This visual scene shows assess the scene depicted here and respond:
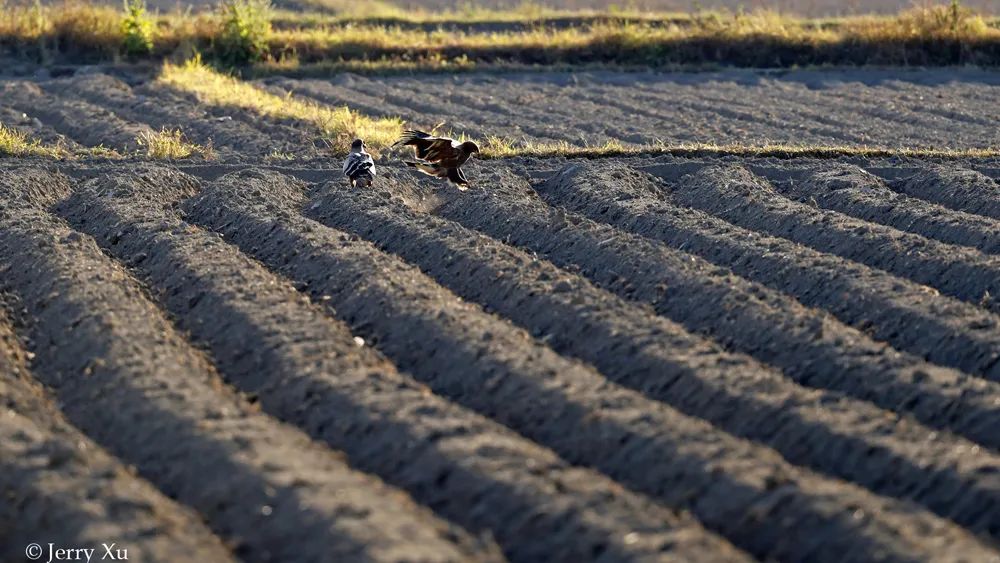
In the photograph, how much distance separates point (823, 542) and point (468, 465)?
1.44 meters

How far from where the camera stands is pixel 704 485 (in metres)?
5.82

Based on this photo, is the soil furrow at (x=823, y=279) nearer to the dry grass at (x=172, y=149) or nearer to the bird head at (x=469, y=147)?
the bird head at (x=469, y=147)

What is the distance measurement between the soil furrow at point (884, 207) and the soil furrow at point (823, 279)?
50.2 inches

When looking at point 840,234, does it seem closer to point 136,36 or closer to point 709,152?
point 709,152

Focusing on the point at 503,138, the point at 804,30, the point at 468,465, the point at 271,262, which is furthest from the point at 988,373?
the point at 804,30

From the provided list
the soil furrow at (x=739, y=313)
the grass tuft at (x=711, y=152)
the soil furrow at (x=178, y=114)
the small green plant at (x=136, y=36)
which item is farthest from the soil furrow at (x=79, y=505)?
the small green plant at (x=136, y=36)

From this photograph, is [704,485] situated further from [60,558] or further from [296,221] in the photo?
[296,221]

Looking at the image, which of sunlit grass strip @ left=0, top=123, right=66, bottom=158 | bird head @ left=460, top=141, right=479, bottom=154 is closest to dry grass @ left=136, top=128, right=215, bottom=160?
sunlit grass strip @ left=0, top=123, right=66, bottom=158

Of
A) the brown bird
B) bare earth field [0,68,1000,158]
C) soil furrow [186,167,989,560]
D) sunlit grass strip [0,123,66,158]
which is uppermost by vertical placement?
the brown bird

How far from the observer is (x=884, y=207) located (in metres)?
11.0

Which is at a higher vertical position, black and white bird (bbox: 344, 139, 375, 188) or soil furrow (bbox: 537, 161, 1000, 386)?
black and white bird (bbox: 344, 139, 375, 188)

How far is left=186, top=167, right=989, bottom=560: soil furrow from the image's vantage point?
5.47 meters

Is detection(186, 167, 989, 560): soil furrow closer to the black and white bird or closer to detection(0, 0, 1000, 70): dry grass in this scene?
the black and white bird

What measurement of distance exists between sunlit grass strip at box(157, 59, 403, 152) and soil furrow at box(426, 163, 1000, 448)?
264cm
